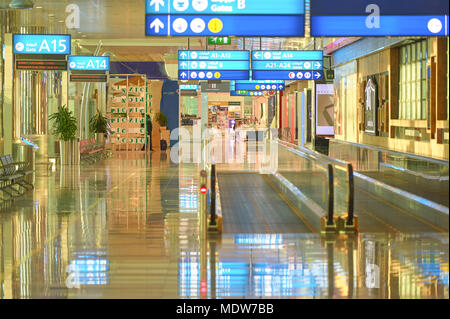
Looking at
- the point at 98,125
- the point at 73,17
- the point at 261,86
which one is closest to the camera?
the point at 73,17

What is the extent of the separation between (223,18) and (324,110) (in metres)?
22.5

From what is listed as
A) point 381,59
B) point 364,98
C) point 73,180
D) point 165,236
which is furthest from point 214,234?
point 364,98

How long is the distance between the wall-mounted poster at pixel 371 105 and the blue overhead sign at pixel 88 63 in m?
7.80

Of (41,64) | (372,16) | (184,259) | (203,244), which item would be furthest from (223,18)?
(41,64)

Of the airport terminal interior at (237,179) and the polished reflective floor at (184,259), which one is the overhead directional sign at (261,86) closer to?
the airport terminal interior at (237,179)

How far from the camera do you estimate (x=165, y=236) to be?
31.9ft

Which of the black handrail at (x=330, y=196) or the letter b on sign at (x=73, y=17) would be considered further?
the letter b on sign at (x=73, y=17)

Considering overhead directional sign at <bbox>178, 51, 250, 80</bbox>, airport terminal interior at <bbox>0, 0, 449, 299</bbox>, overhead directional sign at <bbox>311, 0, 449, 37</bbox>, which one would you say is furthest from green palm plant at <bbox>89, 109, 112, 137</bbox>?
overhead directional sign at <bbox>311, 0, 449, 37</bbox>

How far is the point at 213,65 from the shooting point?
1819 cm

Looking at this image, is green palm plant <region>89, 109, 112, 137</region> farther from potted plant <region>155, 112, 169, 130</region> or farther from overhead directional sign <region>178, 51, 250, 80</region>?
overhead directional sign <region>178, 51, 250, 80</region>

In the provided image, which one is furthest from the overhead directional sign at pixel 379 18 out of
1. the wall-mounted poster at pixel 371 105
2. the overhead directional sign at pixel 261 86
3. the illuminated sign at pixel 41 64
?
the overhead directional sign at pixel 261 86

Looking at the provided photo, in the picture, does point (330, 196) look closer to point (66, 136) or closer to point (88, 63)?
point (88, 63)

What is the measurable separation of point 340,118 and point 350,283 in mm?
19014

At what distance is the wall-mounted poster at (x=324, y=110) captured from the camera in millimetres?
31000
